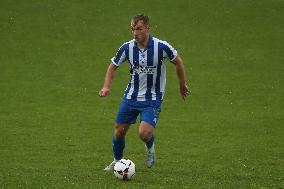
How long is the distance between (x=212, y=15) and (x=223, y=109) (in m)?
15.0

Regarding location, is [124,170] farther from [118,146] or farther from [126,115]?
[126,115]

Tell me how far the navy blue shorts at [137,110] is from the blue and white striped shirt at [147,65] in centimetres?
7

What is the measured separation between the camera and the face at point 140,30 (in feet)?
35.3

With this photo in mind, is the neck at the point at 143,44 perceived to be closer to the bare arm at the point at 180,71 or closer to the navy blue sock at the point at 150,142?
the bare arm at the point at 180,71

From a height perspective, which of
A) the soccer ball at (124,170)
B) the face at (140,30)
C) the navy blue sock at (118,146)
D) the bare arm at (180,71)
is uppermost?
the face at (140,30)

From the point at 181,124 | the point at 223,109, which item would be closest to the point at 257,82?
the point at 223,109

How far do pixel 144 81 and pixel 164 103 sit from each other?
10.8 meters

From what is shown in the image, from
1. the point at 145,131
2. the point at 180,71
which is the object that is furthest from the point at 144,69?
the point at 145,131

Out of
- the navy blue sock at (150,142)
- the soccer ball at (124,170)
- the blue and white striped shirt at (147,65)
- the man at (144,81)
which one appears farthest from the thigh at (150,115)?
the soccer ball at (124,170)

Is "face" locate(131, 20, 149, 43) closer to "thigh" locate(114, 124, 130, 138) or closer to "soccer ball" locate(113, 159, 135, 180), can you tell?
"thigh" locate(114, 124, 130, 138)

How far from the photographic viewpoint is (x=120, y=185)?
9.93 metres

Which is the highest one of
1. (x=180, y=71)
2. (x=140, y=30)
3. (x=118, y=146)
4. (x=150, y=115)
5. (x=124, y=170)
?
(x=140, y=30)

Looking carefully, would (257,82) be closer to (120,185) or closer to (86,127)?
(86,127)

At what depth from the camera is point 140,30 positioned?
10805 mm
